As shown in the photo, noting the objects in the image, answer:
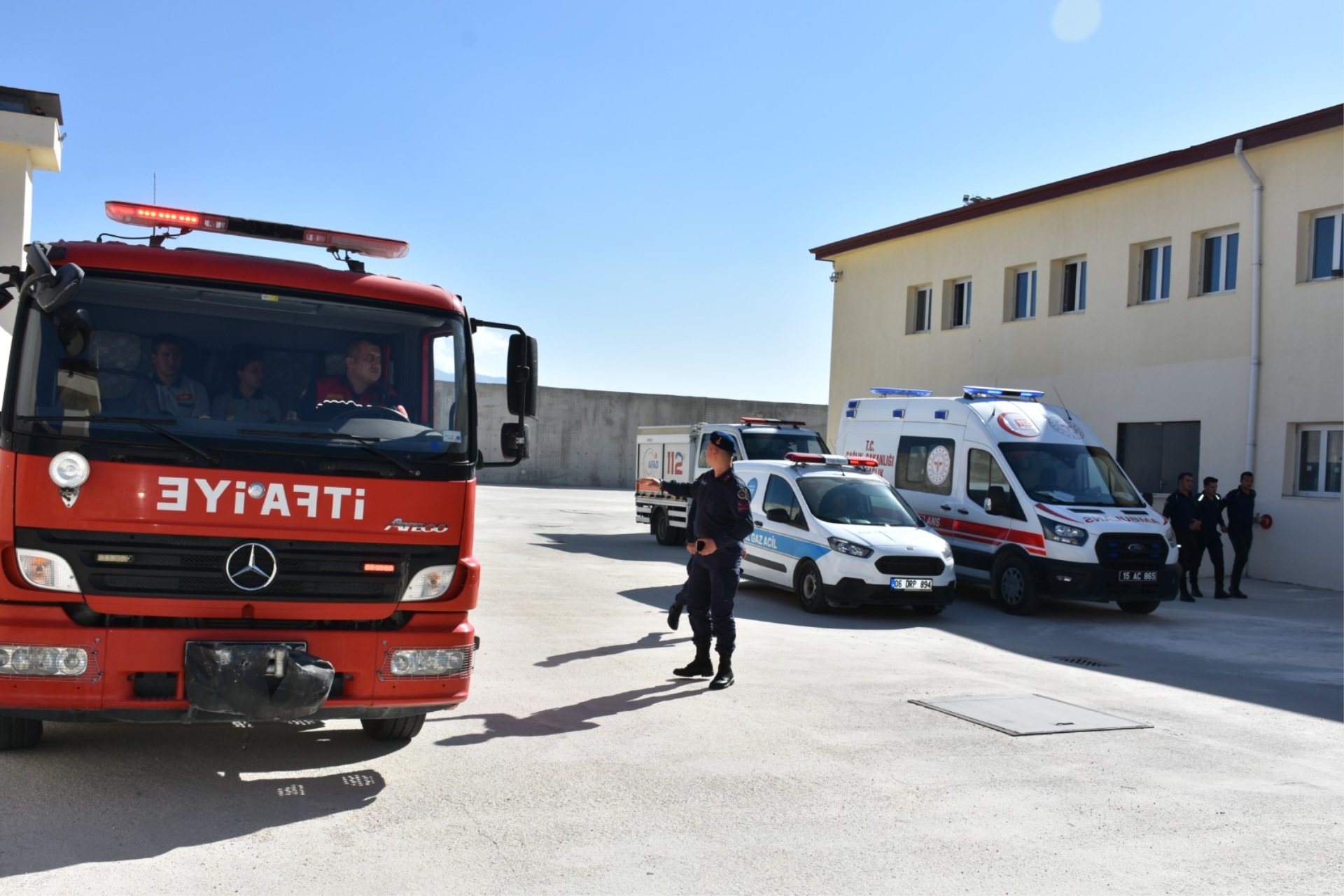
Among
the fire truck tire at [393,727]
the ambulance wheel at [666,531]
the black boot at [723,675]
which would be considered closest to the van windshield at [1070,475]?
the black boot at [723,675]

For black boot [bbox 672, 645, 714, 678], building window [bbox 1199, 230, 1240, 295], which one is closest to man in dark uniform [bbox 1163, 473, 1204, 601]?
building window [bbox 1199, 230, 1240, 295]

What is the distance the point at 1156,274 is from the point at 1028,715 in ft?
47.0

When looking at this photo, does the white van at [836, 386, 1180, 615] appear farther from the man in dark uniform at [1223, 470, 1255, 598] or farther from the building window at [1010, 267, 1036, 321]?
the building window at [1010, 267, 1036, 321]

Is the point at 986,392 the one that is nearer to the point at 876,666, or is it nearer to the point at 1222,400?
the point at 1222,400

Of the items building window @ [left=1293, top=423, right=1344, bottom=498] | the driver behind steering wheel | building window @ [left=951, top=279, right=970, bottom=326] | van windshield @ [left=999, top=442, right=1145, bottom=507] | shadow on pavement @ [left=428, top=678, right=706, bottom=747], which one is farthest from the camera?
building window @ [left=951, top=279, right=970, bottom=326]

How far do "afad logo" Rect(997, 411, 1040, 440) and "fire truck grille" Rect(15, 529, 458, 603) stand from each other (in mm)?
10589

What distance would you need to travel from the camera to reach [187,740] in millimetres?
6477

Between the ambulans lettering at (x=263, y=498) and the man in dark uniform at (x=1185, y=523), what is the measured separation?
42.6 feet

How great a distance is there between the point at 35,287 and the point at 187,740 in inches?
102

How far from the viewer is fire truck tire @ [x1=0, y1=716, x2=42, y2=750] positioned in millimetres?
5887

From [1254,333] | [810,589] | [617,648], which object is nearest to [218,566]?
[617,648]

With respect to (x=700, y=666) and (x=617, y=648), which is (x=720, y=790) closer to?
(x=700, y=666)

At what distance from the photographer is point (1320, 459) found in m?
17.3

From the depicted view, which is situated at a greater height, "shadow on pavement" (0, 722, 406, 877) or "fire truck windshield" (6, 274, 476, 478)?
"fire truck windshield" (6, 274, 476, 478)
